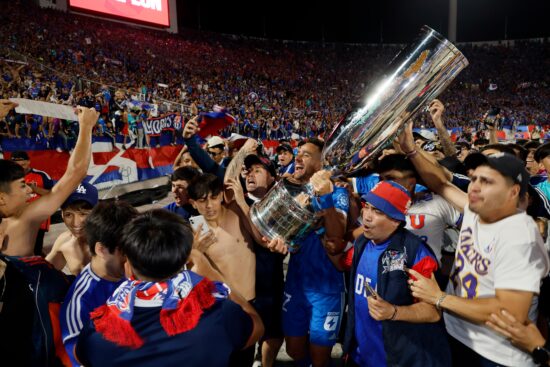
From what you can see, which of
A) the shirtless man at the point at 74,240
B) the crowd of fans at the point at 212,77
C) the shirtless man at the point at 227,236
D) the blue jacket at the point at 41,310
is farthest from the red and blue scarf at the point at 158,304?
the crowd of fans at the point at 212,77

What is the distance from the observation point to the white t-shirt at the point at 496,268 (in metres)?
1.70

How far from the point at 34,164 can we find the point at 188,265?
5.93 m

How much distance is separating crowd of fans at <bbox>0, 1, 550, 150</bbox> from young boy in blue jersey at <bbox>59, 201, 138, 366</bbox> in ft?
17.6

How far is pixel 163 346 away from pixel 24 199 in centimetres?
→ 147

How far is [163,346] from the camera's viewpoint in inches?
56.3

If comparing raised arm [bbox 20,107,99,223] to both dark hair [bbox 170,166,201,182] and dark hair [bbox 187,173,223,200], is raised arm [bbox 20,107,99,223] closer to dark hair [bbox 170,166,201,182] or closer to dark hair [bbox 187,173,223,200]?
dark hair [bbox 187,173,223,200]

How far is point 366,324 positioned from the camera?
7.11ft

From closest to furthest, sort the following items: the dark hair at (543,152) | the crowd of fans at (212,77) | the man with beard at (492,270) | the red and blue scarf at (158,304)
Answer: the red and blue scarf at (158,304)
the man with beard at (492,270)
the dark hair at (543,152)
the crowd of fans at (212,77)

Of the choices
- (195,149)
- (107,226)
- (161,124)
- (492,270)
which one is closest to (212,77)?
(161,124)

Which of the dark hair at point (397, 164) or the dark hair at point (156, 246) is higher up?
the dark hair at point (397, 164)

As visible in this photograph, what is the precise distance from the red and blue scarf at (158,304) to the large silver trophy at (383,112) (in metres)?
0.89

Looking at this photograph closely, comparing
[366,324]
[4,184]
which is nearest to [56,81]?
[4,184]

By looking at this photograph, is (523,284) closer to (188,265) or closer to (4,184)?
(188,265)

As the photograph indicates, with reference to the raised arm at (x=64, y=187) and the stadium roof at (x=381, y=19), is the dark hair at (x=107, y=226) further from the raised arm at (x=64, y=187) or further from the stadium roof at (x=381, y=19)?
the stadium roof at (x=381, y=19)
